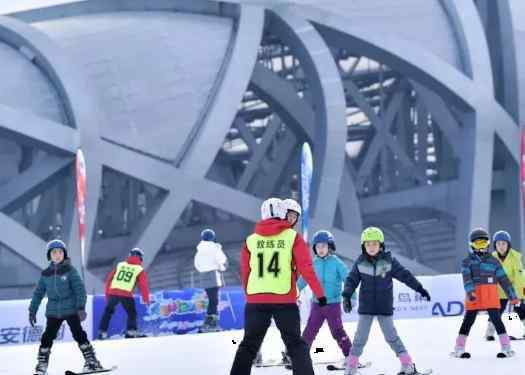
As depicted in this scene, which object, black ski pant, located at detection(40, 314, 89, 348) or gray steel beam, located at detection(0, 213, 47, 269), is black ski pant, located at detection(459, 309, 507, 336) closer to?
black ski pant, located at detection(40, 314, 89, 348)

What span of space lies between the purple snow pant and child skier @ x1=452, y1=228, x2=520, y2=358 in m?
1.33

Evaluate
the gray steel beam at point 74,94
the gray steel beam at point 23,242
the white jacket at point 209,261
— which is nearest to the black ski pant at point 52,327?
the white jacket at point 209,261

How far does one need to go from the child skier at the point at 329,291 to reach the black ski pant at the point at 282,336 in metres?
2.68

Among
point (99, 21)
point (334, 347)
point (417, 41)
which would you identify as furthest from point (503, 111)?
point (334, 347)

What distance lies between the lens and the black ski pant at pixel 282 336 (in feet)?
21.5

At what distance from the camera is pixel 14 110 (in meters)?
27.2

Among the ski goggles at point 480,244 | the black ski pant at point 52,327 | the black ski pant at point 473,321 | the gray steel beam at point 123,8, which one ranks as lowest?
the black ski pant at point 473,321

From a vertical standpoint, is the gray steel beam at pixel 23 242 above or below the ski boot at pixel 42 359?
above

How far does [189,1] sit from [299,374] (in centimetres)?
2712

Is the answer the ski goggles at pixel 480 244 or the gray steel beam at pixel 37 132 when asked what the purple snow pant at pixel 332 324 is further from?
the gray steel beam at pixel 37 132

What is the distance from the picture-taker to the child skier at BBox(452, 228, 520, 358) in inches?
385

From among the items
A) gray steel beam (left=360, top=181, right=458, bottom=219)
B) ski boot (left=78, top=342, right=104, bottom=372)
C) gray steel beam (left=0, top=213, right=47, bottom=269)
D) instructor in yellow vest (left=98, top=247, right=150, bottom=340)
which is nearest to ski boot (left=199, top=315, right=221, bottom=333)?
instructor in yellow vest (left=98, top=247, right=150, bottom=340)

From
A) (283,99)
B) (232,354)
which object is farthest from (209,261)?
(283,99)

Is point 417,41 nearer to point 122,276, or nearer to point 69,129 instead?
point 69,129
